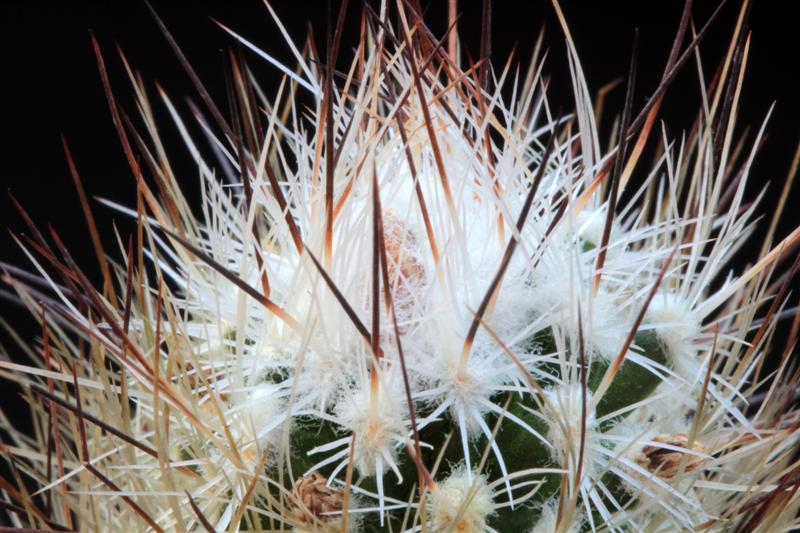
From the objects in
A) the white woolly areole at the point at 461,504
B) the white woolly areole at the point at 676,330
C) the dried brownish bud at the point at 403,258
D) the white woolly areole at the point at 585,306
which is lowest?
the white woolly areole at the point at 461,504

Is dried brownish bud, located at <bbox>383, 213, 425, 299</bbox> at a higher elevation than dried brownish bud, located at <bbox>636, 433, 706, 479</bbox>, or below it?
higher

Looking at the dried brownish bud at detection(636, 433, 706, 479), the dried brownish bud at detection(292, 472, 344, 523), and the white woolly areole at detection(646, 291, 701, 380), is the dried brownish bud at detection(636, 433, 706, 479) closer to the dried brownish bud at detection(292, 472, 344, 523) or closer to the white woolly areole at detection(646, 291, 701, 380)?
the white woolly areole at detection(646, 291, 701, 380)

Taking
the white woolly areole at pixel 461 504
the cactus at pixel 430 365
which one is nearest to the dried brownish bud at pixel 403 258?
the cactus at pixel 430 365

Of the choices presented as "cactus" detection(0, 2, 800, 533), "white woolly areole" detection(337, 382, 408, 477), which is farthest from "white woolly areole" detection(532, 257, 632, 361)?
"white woolly areole" detection(337, 382, 408, 477)

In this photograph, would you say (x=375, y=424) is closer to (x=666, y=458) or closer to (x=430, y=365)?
(x=430, y=365)

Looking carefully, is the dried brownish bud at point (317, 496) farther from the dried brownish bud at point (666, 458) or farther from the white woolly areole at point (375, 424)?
the dried brownish bud at point (666, 458)
